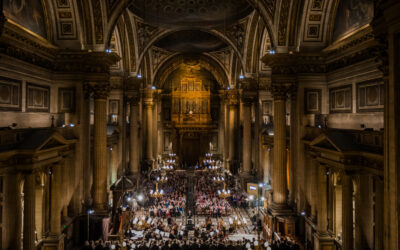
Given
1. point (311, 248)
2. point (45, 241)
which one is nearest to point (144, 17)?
point (45, 241)

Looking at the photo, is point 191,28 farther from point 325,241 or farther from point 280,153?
point 325,241

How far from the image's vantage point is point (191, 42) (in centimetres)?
3231

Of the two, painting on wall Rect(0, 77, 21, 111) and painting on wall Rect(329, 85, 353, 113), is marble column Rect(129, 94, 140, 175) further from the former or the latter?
painting on wall Rect(329, 85, 353, 113)

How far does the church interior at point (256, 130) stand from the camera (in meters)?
10.0

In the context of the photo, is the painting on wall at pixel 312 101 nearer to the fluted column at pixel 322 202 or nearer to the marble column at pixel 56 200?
the fluted column at pixel 322 202

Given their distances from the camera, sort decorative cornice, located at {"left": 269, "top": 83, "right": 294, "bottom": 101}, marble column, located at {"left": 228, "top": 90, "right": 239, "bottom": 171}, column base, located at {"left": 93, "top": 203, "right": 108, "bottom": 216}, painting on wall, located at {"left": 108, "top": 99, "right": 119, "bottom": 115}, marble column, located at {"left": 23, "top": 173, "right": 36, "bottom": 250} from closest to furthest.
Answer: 1. marble column, located at {"left": 23, "top": 173, "right": 36, "bottom": 250}
2. decorative cornice, located at {"left": 269, "top": 83, "right": 294, "bottom": 101}
3. column base, located at {"left": 93, "top": 203, "right": 108, "bottom": 216}
4. painting on wall, located at {"left": 108, "top": 99, "right": 119, "bottom": 115}
5. marble column, located at {"left": 228, "top": 90, "right": 239, "bottom": 171}

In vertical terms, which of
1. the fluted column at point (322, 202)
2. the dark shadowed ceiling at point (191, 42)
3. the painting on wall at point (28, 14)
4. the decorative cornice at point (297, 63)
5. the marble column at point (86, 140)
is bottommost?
the fluted column at point (322, 202)

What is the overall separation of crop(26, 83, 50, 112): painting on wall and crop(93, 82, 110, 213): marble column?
219 cm

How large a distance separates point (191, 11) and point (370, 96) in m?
17.1

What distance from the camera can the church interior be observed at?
32.9 ft

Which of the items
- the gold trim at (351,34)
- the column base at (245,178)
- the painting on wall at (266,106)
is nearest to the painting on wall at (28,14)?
the gold trim at (351,34)

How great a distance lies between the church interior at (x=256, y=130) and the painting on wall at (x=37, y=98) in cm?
8

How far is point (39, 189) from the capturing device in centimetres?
1234

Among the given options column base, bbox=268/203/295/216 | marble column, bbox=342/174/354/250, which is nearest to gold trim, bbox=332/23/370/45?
marble column, bbox=342/174/354/250
